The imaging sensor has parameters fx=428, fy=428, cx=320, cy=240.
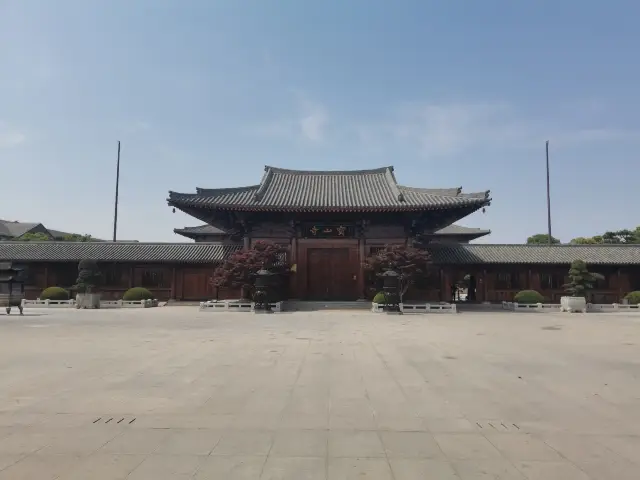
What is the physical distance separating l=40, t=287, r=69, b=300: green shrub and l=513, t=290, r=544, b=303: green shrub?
32.3 meters

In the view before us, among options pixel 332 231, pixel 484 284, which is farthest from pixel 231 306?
pixel 484 284

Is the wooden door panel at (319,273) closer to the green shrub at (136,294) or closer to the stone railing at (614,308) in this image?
the green shrub at (136,294)

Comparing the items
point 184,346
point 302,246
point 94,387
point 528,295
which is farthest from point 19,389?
point 528,295

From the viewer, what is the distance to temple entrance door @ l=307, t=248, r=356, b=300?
30.4 meters

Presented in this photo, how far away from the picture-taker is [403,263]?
87.9ft

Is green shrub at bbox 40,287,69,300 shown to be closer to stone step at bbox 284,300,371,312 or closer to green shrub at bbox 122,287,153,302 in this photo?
green shrub at bbox 122,287,153,302

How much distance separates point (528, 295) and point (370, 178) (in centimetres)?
1553

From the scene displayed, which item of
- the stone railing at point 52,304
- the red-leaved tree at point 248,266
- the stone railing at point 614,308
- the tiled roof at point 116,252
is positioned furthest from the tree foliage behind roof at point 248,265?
the stone railing at point 614,308

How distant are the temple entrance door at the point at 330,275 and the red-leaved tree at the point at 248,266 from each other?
3010 mm

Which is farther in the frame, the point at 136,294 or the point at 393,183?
the point at 393,183

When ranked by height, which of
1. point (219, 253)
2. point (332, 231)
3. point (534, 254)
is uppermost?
point (332, 231)

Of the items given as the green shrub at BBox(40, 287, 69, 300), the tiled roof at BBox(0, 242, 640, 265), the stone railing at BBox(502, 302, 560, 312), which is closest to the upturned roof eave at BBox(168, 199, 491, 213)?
the tiled roof at BBox(0, 242, 640, 265)

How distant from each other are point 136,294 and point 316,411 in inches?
1100

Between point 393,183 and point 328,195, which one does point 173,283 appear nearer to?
point 328,195
